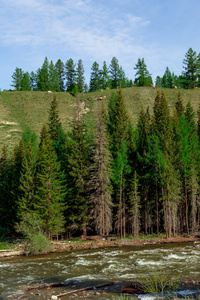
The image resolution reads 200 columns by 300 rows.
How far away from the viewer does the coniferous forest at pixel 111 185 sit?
116 ft

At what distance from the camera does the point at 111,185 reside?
125ft

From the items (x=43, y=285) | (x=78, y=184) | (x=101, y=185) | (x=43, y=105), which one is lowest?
(x=43, y=285)

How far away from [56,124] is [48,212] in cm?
2839

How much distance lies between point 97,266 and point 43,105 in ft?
312

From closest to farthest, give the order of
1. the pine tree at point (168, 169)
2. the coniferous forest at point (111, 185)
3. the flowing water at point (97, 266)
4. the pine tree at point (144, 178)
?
the flowing water at point (97, 266) → the coniferous forest at point (111, 185) → the pine tree at point (168, 169) → the pine tree at point (144, 178)

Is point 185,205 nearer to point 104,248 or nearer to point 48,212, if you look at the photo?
point 104,248

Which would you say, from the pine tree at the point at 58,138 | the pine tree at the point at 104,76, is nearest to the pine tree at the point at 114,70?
the pine tree at the point at 104,76

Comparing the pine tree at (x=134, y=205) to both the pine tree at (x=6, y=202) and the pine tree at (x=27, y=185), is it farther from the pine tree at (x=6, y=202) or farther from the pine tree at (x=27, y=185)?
the pine tree at (x=6, y=202)

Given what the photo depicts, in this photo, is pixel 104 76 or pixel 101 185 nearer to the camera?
pixel 101 185

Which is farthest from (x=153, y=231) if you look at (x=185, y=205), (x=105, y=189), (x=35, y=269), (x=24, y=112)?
(x=24, y=112)

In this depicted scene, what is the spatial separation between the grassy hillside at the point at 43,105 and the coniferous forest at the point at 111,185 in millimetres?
48491

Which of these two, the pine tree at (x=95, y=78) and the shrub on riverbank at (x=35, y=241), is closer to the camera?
the shrub on riverbank at (x=35, y=241)

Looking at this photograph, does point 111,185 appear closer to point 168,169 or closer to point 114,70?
point 168,169

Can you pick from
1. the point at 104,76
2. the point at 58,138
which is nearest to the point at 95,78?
the point at 104,76
